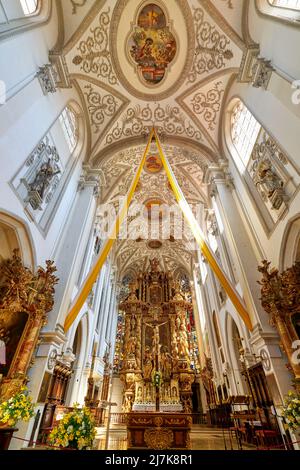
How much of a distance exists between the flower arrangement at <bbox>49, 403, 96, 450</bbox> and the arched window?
22.4 ft

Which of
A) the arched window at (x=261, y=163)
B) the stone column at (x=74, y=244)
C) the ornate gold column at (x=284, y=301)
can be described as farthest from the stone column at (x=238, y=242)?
the stone column at (x=74, y=244)

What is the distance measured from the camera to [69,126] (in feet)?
32.2

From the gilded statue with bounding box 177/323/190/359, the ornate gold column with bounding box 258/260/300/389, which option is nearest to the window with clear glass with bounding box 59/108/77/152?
the ornate gold column with bounding box 258/260/300/389

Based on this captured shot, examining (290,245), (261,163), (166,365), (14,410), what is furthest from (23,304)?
(166,365)

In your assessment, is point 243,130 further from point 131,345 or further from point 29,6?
point 131,345

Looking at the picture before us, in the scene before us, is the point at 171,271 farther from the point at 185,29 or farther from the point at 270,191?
the point at 185,29

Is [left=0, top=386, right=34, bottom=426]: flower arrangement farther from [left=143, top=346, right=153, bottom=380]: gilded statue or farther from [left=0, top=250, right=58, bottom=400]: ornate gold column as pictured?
[left=143, top=346, right=153, bottom=380]: gilded statue

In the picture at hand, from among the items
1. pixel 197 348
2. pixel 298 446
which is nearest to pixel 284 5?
pixel 298 446

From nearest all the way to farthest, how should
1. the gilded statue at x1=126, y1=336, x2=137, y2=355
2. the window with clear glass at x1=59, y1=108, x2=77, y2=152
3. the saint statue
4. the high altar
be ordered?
the saint statue, the window with clear glass at x1=59, y1=108, x2=77, y2=152, the high altar, the gilded statue at x1=126, y1=336, x2=137, y2=355

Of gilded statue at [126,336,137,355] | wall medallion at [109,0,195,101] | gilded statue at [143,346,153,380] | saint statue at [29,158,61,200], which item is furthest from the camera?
gilded statue at [126,336,137,355]

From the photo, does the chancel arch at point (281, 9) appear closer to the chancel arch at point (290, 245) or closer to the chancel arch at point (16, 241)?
the chancel arch at point (290, 245)

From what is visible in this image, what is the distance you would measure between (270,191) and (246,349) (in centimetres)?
510

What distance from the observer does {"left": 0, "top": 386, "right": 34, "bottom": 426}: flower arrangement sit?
4.25 m
